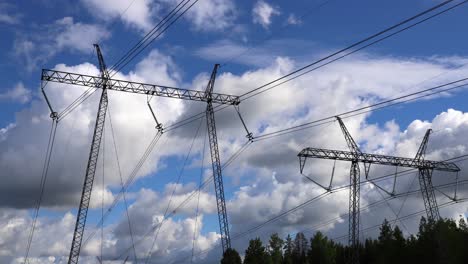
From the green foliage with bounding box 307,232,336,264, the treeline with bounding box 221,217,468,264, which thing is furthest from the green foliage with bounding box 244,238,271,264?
the green foliage with bounding box 307,232,336,264

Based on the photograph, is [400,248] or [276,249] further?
[276,249]

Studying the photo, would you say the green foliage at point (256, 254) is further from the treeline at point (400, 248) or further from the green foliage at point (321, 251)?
the green foliage at point (321, 251)

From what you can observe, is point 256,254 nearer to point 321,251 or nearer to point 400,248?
point 321,251

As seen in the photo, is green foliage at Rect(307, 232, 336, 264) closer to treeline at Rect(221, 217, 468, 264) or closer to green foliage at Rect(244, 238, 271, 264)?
treeline at Rect(221, 217, 468, 264)

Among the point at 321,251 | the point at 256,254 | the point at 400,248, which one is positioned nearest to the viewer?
the point at 400,248

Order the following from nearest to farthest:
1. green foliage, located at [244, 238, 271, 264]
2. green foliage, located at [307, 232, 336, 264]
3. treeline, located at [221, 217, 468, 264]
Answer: treeline, located at [221, 217, 468, 264] → green foliage, located at [244, 238, 271, 264] → green foliage, located at [307, 232, 336, 264]

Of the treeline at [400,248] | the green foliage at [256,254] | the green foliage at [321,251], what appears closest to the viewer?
the treeline at [400,248]

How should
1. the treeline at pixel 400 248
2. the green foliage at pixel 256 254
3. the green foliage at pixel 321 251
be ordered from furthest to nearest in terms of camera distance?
1. the green foliage at pixel 321 251
2. the green foliage at pixel 256 254
3. the treeline at pixel 400 248

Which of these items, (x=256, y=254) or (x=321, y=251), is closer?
(x=256, y=254)

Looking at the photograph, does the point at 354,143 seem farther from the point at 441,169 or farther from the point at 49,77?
the point at 49,77

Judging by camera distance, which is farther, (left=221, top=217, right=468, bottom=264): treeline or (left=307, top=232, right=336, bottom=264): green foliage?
(left=307, top=232, right=336, bottom=264): green foliage

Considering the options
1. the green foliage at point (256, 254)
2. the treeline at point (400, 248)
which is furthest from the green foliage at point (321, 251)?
the green foliage at point (256, 254)

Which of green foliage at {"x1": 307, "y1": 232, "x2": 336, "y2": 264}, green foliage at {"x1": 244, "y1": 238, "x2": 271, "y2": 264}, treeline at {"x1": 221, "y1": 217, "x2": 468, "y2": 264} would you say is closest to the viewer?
treeline at {"x1": 221, "y1": 217, "x2": 468, "y2": 264}

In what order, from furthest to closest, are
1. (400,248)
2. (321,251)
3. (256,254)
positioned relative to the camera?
(321,251) → (256,254) → (400,248)
